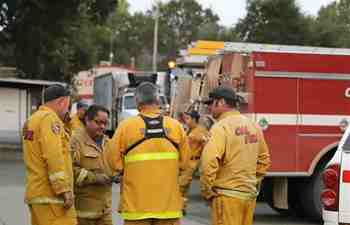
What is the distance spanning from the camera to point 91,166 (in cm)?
702

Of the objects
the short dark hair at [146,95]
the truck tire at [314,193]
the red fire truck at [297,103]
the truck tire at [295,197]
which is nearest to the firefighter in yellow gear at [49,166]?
the short dark hair at [146,95]

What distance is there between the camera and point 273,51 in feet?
39.0

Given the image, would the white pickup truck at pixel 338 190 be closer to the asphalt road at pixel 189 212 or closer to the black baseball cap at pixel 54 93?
the black baseball cap at pixel 54 93

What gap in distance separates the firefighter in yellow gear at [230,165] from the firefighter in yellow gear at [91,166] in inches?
36.9

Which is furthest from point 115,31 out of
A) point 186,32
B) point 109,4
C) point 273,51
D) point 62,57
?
point 273,51

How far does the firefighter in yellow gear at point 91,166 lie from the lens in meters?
7.00

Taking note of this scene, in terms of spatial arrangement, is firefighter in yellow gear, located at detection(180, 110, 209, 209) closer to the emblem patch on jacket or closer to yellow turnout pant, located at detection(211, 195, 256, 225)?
yellow turnout pant, located at detection(211, 195, 256, 225)

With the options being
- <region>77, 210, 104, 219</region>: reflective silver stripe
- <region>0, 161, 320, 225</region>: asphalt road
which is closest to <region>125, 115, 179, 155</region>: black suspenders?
<region>77, 210, 104, 219</region>: reflective silver stripe

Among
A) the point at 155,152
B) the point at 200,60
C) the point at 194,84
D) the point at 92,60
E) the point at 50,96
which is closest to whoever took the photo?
the point at 155,152

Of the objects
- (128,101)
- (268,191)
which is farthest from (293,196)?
(128,101)

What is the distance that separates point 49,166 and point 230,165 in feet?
5.14

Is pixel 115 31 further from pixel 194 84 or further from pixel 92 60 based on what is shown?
pixel 194 84

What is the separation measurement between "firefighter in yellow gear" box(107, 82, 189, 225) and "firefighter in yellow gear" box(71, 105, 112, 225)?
0.67 meters

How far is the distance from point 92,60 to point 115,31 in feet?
241
